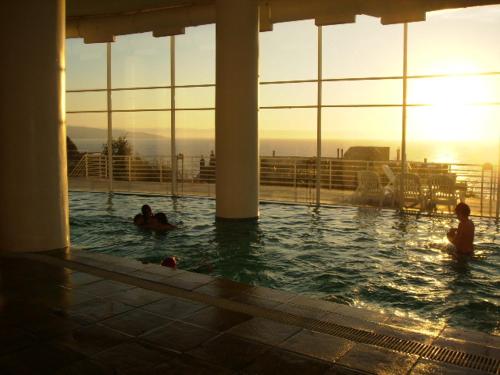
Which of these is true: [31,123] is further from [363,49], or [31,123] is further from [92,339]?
[363,49]

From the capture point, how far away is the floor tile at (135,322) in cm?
327

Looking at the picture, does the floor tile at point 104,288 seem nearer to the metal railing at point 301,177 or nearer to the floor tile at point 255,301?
the floor tile at point 255,301

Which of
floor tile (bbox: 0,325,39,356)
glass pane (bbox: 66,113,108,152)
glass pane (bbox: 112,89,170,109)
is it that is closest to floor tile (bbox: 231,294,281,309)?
floor tile (bbox: 0,325,39,356)

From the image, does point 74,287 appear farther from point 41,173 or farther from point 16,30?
point 16,30

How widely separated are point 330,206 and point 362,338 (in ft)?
26.6

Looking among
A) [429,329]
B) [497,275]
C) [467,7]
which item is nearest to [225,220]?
[497,275]

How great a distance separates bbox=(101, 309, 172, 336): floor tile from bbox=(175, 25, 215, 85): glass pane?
29.5 ft

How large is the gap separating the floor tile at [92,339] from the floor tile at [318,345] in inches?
40.3

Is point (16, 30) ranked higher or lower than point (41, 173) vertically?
higher

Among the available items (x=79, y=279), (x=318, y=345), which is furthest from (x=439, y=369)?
(x=79, y=279)

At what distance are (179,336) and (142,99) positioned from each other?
994 centimetres

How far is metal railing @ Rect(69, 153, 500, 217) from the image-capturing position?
34.8 ft

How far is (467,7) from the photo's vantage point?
8.23 metres

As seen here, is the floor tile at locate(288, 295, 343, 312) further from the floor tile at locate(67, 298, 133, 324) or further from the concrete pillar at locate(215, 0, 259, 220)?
the concrete pillar at locate(215, 0, 259, 220)
